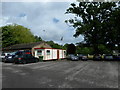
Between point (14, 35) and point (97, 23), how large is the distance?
35.7 metres

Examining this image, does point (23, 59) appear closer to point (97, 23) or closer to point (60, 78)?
point (60, 78)

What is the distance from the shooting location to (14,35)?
2159 inches

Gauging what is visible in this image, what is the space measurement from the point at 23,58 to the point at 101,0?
2674 centimetres

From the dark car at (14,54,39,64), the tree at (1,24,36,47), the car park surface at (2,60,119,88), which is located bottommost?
the car park surface at (2,60,119,88)

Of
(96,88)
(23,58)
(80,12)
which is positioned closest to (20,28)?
(80,12)

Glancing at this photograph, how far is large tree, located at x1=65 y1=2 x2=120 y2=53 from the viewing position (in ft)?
105

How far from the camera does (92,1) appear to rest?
36781 mm

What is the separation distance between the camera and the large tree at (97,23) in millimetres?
32062

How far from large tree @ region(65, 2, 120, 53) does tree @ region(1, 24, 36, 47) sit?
956 inches

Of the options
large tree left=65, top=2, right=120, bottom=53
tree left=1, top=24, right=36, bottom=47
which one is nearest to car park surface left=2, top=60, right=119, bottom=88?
large tree left=65, top=2, right=120, bottom=53

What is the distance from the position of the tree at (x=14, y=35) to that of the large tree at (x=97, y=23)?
24275 mm

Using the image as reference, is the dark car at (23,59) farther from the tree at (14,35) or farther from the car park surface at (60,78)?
the tree at (14,35)

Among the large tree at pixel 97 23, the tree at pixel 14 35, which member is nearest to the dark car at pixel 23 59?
the large tree at pixel 97 23

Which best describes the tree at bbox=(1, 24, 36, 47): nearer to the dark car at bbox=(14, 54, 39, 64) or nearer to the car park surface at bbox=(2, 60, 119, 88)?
the dark car at bbox=(14, 54, 39, 64)
